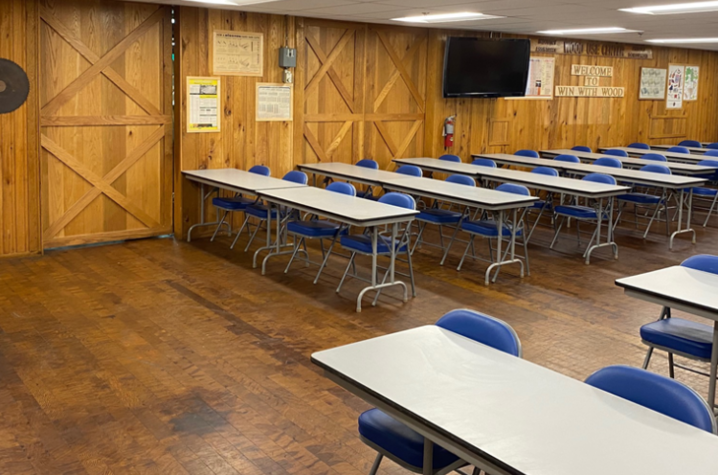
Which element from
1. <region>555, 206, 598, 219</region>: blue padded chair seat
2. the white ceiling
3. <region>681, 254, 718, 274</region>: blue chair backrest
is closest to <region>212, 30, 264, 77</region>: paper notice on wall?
the white ceiling

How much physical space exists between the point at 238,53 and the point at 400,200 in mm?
3107

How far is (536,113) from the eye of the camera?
1214cm

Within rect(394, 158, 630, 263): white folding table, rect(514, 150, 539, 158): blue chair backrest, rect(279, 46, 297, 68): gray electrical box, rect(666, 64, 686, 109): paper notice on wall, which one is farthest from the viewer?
rect(666, 64, 686, 109): paper notice on wall

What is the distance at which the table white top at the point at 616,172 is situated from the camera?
8755 mm

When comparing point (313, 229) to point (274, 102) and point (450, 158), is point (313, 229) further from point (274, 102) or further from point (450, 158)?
point (450, 158)

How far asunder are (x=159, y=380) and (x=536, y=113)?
9.01 m

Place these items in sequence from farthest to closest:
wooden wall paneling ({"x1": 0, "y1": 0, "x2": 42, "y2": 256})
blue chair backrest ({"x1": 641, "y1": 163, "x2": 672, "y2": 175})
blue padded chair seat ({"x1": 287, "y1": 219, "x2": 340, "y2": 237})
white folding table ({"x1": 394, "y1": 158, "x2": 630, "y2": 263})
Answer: blue chair backrest ({"x1": 641, "y1": 163, "x2": 672, "y2": 175}) → white folding table ({"x1": 394, "y1": 158, "x2": 630, "y2": 263}) → wooden wall paneling ({"x1": 0, "y1": 0, "x2": 42, "y2": 256}) → blue padded chair seat ({"x1": 287, "y1": 219, "x2": 340, "y2": 237})

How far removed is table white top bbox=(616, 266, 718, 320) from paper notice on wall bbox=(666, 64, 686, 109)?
11.2 m

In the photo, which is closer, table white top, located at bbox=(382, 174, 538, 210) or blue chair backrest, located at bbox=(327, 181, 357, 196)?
table white top, located at bbox=(382, 174, 538, 210)

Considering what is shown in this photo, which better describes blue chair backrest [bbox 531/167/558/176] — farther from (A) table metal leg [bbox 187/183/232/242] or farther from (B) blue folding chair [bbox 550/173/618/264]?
(A) table metal leg [bbox 187/183/232/242]

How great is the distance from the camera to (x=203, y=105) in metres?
8.54

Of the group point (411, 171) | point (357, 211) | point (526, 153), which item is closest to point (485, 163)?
point (526, 153)

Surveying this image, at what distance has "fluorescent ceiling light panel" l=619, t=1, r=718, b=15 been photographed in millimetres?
7715

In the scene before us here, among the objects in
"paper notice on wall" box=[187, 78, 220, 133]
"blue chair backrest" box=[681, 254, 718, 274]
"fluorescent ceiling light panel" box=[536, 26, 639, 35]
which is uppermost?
"fluorescent ceiling light panel" box=[536, 26, 639, 35]
